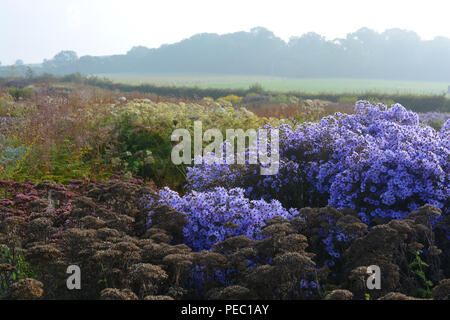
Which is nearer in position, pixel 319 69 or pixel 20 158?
pixel 20 158

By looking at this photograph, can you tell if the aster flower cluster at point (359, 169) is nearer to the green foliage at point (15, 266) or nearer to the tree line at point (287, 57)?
the green foliage at point (15, 266)

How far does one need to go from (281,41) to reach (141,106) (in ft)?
351

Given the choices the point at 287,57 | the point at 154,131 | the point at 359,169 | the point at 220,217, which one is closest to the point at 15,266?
the point at 220,217

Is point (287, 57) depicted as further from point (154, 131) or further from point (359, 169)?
point (359, 169)

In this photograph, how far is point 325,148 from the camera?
5.30 meters

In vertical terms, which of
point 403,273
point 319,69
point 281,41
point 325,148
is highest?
point 281,41

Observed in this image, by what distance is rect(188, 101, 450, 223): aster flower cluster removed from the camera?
4.26m

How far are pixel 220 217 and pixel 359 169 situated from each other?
5.22 ft

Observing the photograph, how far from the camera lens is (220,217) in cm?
412

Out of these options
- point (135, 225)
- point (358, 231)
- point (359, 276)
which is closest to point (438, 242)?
point (358, 231)

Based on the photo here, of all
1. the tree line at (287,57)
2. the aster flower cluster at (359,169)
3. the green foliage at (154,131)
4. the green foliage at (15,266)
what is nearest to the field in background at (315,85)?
the tree line at (287,57)

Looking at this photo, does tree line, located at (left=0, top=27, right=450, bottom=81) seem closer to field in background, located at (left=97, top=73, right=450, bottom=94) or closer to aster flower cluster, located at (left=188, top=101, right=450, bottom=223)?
field in background, located at (left=97, top=73, right=450, bottom=94)
